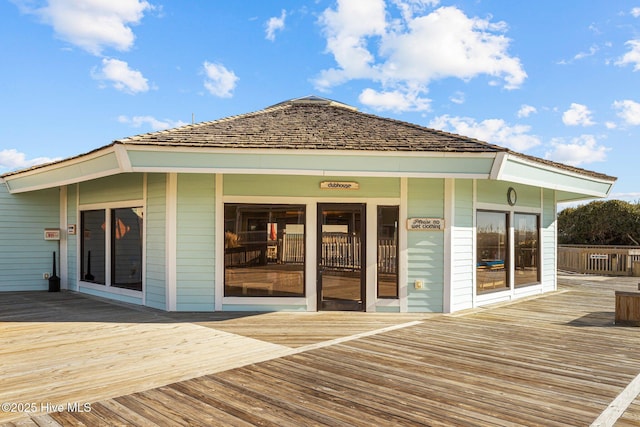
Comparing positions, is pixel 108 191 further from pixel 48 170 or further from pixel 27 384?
pixel 27 384

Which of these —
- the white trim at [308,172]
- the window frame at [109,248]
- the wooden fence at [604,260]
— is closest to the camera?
the white trim at [308,172]

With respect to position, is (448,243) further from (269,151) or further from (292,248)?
(269,151)

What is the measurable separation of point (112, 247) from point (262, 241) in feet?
12.9

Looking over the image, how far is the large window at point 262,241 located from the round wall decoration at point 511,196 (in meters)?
4.83

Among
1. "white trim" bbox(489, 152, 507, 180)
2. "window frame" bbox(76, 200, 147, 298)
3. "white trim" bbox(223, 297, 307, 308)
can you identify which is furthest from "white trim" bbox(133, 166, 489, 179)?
"white trim" bbox(223, 297, 307, 308)

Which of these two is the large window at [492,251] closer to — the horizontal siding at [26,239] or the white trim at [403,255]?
the white trim at [403,255]

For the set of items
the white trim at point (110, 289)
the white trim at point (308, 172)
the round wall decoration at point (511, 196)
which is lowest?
the white trim at point (110, 289)

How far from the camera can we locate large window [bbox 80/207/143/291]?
9.63 metres

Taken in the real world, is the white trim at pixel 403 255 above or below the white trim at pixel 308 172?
below

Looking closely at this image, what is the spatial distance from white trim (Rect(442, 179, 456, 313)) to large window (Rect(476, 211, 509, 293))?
1084 mm

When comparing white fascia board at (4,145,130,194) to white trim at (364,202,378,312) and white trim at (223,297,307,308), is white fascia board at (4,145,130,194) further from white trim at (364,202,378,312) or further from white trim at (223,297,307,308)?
white trim at (364,202,378,312)

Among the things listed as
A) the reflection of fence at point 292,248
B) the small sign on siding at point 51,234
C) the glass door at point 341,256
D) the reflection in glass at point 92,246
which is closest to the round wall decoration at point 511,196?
the glass door at point 341,256

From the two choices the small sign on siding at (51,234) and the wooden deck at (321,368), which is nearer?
the wooden deck at (321,368)

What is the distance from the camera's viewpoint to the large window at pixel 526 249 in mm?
10531
